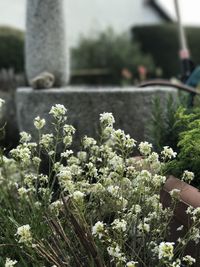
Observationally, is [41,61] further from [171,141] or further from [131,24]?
[131,24]

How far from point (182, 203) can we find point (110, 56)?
13.4 metres

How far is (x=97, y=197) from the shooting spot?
8.20ft

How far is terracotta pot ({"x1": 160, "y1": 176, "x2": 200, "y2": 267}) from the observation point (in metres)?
2.41

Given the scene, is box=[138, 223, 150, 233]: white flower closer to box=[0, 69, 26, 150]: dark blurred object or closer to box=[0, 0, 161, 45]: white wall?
box=[0, 69, 26, 150]: dark blurred object

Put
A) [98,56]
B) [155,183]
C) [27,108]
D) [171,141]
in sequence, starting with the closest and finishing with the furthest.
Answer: [155,183]
[171,141]
[27,108]
[98,56]

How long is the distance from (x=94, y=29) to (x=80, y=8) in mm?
1257

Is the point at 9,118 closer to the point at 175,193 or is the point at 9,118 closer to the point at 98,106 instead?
the point at 98,106

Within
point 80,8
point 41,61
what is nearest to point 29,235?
point 41,61

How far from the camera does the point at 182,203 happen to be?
96.2 inches

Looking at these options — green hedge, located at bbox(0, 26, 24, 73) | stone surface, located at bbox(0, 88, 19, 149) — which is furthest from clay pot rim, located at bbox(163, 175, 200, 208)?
green hedge, located at bbox(0, 26, 24, 73)

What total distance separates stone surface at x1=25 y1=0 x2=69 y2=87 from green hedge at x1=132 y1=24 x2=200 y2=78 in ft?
37.2

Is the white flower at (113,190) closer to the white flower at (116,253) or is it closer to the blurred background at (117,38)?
the white flower at (116,253)

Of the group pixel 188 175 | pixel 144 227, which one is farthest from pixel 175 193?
pixel 144 227

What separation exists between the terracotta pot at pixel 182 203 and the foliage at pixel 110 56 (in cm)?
1279
